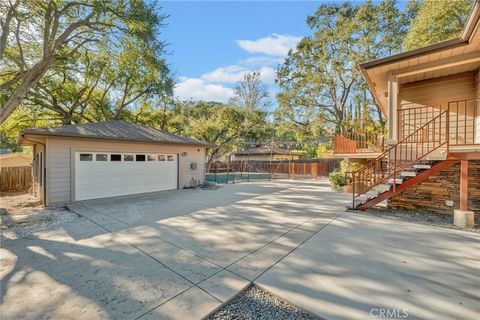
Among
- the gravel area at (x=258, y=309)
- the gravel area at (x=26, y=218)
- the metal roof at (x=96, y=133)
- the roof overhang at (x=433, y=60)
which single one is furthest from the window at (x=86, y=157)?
the roof overhang at (x=433, y=60)

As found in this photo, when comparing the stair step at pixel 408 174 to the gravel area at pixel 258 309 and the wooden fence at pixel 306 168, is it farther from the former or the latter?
the wooden fence at pixel 306 168

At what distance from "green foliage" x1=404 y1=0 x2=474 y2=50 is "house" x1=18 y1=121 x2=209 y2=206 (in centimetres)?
1370

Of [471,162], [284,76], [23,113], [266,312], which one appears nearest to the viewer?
[266,312]

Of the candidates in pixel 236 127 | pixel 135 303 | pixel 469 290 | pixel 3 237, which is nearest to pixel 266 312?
pixel 135 303

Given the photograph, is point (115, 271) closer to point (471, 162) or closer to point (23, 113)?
point (471, 162)

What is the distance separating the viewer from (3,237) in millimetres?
4512

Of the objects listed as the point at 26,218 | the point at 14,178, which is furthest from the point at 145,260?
the point at 14,178

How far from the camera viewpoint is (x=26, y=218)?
590cm

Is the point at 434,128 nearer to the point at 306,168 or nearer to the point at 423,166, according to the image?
the point at 423,166

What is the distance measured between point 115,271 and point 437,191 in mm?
7959

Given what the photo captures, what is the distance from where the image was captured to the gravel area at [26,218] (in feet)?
15.9

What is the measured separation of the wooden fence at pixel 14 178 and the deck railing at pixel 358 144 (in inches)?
615

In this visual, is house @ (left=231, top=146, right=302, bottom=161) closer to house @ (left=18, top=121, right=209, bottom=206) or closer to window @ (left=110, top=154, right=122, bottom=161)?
house @ (left=18, top=121, right=209, bottom=206)

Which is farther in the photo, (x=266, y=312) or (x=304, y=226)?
(x=304, y=226)
